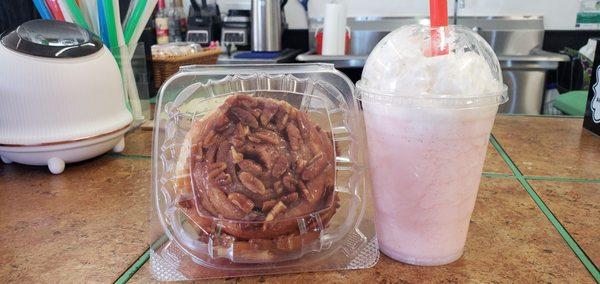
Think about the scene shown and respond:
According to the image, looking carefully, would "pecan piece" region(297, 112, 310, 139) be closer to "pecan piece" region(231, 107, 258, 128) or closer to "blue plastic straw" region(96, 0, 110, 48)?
"pecan piece" region(231, 107, 258, 128)

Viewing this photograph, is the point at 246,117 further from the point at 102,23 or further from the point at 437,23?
the point at 102,23

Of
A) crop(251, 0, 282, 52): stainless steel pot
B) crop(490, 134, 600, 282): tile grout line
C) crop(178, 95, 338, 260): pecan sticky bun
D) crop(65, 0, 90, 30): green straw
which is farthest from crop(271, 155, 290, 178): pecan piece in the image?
crop(251, 0, 282, 52): stainless steel pot

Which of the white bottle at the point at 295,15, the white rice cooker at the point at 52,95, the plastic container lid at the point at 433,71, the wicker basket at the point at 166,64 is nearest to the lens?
the plastic container lid at the point at 433,71

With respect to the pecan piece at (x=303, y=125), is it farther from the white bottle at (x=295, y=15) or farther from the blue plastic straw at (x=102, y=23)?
the white bottle at (x=295, y=15)

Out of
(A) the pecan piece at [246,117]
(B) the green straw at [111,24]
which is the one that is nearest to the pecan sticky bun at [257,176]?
(A) the pecan piece at [246,117]

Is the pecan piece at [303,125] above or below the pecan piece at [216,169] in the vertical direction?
above

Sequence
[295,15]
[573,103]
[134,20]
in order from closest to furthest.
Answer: [134,20] < [573,103] < [295,15]

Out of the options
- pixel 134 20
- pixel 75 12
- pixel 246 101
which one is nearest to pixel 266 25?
pixel 134 20
